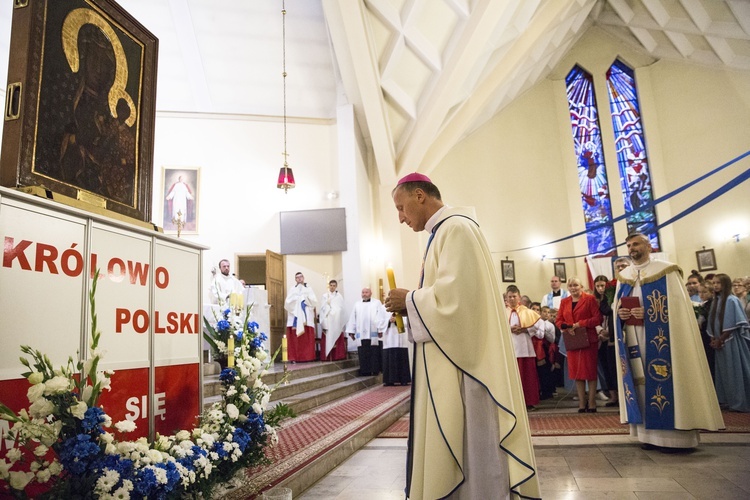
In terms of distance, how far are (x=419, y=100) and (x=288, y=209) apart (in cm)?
371

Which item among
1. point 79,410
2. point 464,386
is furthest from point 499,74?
point 79,410

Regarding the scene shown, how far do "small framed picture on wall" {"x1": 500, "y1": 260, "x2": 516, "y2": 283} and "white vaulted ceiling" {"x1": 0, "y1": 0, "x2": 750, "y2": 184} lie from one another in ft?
12.7

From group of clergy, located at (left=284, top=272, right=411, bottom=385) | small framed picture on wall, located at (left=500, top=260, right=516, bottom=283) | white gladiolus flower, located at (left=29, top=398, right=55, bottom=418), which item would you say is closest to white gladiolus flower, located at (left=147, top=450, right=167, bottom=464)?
white gladiolus flower, located at (left=29, top=398, right=55, bottom=418)

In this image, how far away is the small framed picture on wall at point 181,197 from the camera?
1080 centimetres

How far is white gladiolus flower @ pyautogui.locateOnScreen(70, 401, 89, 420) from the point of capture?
1683 mm

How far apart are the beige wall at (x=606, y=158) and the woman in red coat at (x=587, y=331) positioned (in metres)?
5.61

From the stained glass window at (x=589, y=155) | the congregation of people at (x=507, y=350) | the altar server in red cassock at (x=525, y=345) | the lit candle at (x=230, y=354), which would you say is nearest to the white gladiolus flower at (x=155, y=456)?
the lit candle at (x=230, y=354)

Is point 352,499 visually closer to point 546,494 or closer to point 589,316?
point 546,494

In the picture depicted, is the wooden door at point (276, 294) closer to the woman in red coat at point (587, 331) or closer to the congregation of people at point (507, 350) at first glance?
the congregation of people at point (507, 350)

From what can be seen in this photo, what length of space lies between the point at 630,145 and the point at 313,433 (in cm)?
1415

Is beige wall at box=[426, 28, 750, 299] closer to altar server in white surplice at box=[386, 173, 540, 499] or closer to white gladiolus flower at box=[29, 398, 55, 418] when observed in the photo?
altar server in white surplice at box=[386, 173, 540, 499]

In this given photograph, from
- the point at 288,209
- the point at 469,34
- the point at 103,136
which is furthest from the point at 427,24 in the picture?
the point at 103,136

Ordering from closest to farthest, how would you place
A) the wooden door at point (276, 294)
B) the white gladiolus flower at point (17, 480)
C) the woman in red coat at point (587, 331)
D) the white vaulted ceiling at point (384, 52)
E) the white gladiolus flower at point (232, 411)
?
1. the white gladiolus flower at point (17, 480)
2. the white gladiolus flower at point (232, 411)
3. the woman in red coat at point (587, 331)
4. the white vaulted ceiling at point (384, 52)
5. the wooden door at point (276, 294)

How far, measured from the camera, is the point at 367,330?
9328 mm
